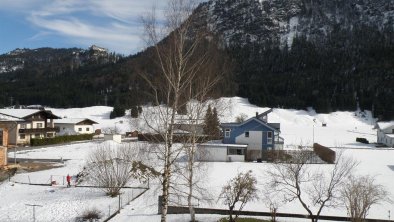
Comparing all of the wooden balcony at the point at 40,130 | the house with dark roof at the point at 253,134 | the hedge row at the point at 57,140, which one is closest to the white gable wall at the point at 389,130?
the house with dark roof at the point at 253,134

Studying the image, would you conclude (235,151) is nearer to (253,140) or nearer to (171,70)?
(253,140)

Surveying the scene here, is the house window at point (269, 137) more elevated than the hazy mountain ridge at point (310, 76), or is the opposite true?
the hazy mountain ridge at point (310, 76)

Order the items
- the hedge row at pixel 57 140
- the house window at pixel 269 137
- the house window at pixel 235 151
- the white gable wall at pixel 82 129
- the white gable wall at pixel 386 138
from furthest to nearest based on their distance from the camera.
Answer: the white gable wall at pixel 82 129 < the white gable wall at pixel 386 138 < the hedge row at pixel 57 140 < the house window at pixel 269 137 < the house window at pixel 235 151

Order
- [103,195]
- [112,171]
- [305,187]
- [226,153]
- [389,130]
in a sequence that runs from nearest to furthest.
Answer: [103,195] → [305,187] → [112,171] → [226,153] → [389,130]

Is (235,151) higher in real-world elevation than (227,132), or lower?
lower

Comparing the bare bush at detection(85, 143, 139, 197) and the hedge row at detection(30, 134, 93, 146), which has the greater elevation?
the hedge row at detection(30, 134, 93, 146)

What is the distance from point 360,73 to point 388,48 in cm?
1913

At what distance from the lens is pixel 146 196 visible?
27.5 meters

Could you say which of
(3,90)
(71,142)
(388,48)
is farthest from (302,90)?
(3,90)

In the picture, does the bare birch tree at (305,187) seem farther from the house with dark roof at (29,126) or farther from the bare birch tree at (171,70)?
the house with dark roof at (29,126)

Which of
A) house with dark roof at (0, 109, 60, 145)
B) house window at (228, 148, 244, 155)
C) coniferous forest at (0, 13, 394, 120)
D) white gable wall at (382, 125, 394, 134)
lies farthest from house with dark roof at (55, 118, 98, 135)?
white gable wall at (382, 125, 394, 134)

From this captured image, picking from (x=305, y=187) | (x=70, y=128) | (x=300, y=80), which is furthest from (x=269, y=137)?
(x=300, y=80)

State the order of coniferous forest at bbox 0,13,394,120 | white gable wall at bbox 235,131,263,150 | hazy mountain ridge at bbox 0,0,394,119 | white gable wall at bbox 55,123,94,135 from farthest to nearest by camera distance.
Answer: hazy mountain ridge at bbox 0,0,394,119 → coniferous forest at bbox 0,13,394,120 → white gable wall at bbox 55,123,94,135 → white gable wall at bbox 235,131,263,150

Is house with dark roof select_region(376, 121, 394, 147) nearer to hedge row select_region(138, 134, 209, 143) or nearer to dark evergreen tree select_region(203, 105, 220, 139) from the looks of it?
dark evergreen tree select_region(203, 105, 220, 139)
